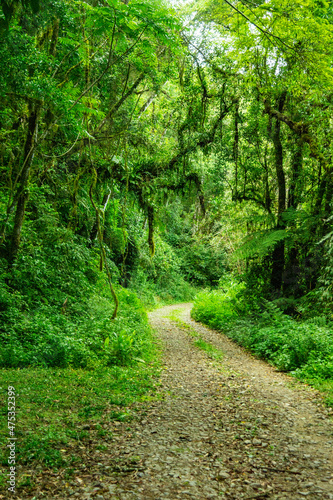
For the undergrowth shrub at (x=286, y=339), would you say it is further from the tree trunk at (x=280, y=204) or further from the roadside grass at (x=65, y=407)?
the roadside grass at (x=65, y=407)

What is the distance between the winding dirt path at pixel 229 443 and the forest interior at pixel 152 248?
3 centimetres

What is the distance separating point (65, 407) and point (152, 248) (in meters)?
9.48

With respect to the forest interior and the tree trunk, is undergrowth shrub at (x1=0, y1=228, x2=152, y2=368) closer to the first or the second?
the forest interior

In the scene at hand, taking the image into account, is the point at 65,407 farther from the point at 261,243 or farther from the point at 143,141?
the point at 143,141

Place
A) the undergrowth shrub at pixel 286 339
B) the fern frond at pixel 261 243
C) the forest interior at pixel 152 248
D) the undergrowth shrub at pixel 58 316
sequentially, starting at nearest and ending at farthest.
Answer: the forest interior at pixel 152 248, the undergrowth shrub at pixel 58 316, the undergrowth shrub at pixel 286 339, the fern frond at pixel 261 243

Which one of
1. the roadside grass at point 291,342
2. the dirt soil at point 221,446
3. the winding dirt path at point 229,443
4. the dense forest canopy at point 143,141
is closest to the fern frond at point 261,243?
the dense forest canopy at point 143,141

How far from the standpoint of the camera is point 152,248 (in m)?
13.7

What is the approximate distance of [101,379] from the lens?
5.73 m

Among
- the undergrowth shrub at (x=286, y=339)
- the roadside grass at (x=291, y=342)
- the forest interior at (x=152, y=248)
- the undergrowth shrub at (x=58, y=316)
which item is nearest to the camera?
the forest interior at (x=152, y=248)

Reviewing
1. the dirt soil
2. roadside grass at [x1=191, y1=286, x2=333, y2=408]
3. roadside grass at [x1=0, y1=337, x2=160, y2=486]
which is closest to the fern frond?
roadside grass at [x1=191, y1=286, x2=333, y2=408]

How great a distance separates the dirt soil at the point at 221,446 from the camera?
3.09 meters

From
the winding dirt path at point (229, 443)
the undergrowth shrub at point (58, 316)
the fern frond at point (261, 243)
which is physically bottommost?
the winding dirt path at point (229, 443)

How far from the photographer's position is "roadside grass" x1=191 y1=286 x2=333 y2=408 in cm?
668

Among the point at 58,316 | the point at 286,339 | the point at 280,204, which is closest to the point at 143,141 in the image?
the point at 280,204
